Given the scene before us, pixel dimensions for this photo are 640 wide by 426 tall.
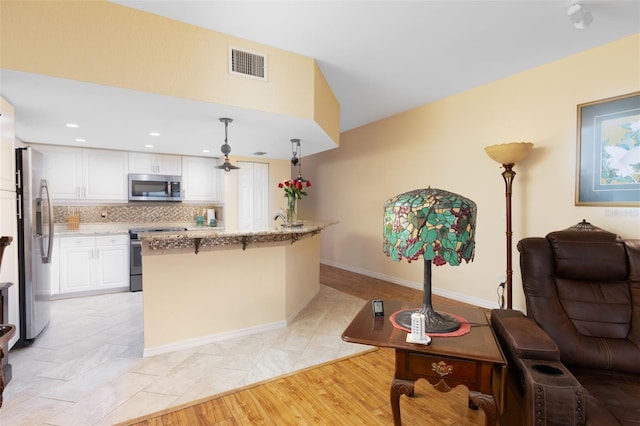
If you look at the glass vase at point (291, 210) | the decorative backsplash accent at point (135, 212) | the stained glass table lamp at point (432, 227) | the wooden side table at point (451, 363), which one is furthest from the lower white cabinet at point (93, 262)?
the stained glass table lamp at point (432, 227)

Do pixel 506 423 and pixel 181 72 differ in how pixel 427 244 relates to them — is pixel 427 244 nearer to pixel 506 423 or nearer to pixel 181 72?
pixel 506 423

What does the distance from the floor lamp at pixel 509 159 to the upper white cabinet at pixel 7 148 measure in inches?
173

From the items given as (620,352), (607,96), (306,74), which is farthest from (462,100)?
(620,352)

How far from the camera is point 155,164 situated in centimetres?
494

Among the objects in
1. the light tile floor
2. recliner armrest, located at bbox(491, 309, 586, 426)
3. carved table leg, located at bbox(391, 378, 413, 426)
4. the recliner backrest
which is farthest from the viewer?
the light tile floor

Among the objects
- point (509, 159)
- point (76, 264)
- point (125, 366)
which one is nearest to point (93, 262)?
point (76, 264)

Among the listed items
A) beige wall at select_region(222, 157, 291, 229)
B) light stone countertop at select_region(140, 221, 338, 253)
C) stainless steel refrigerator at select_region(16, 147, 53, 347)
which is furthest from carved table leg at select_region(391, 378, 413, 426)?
beige wall at select_region(222, 157, 291, 229)

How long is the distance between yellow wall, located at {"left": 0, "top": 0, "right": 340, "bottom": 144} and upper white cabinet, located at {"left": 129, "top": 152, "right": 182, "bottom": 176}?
3.06m

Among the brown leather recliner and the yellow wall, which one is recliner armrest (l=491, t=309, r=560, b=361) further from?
the yellow wall

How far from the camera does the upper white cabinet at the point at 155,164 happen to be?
4789 mm

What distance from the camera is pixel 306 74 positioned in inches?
113

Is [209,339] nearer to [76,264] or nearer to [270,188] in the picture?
[76,264]

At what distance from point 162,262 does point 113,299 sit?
7.62 feet

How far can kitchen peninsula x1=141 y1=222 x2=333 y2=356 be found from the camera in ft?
8.57
